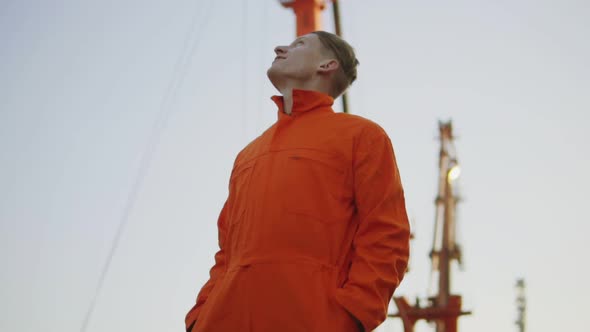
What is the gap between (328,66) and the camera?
3.13 meters

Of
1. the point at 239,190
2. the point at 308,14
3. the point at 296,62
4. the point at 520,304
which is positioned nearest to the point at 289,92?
the point at 296,62

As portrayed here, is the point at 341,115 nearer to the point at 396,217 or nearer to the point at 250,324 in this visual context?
the point at 396,217

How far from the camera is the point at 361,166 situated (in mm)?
2730

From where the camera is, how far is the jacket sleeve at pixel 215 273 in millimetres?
2704

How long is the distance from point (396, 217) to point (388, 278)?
26 cm

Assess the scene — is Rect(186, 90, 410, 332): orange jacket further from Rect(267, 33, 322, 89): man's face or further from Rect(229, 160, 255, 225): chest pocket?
Rect(267, 33, 322, 89): man's face

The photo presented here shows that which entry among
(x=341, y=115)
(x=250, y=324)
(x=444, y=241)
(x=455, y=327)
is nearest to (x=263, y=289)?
(x=250, y=324)

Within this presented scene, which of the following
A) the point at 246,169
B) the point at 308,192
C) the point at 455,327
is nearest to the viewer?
the point at 308,192

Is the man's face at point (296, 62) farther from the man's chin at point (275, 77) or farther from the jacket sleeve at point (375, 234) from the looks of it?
the jacket sleeve at point (375, 234)

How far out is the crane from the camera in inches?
658

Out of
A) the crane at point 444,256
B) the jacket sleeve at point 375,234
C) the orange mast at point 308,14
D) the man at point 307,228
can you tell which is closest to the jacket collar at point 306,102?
the man at point 307,228

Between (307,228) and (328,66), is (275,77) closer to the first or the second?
(328,66)

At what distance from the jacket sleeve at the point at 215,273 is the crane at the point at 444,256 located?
41.0 feet

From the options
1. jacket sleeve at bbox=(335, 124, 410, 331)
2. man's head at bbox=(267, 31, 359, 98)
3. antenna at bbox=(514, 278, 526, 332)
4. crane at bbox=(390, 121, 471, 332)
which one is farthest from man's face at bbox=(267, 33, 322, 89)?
antenna at bbox=(514, 278, 526, 332)
